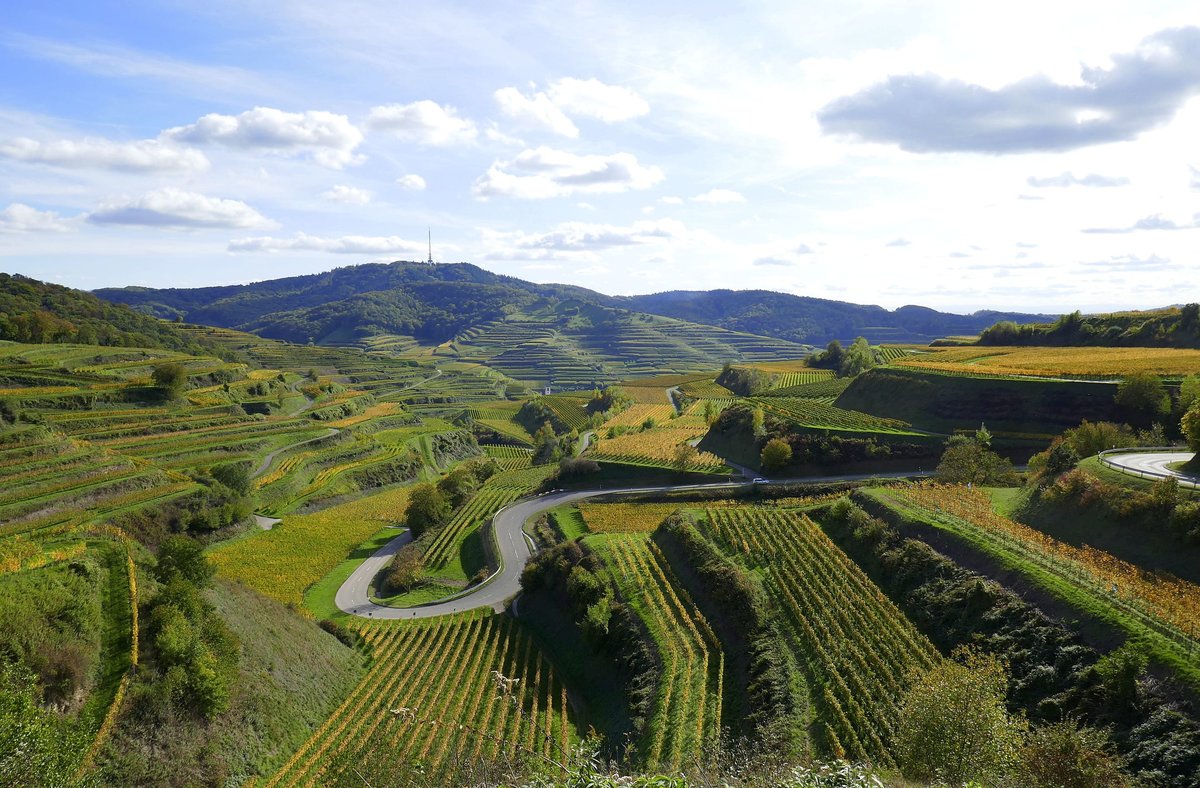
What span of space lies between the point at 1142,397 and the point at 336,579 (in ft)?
265

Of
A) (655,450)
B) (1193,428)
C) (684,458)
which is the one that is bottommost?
(655,450)

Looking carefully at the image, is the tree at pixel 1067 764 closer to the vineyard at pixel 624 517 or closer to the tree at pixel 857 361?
the vineyard at pixel 624 517

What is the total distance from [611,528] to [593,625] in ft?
59.7

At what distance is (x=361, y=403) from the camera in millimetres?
135500

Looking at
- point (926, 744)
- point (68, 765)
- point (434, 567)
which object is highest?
point (926, 744)

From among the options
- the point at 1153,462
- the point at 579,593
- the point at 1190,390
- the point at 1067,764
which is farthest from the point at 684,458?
the point at 1067,764

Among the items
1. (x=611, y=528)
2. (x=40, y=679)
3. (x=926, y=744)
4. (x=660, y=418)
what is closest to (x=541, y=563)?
(x=611, y=528)

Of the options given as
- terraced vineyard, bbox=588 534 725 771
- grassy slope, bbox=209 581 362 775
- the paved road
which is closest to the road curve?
grassy slope, bbox=209 581 362 775

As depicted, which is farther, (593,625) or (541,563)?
(541,563)

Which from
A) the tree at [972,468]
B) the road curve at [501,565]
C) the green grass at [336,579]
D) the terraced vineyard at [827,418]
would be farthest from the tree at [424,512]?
the tree at [972,468]

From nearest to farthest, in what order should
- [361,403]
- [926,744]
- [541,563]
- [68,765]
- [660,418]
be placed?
[926,744], [68,765], [541,563], [660,418], [361,403]

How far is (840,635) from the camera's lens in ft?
105

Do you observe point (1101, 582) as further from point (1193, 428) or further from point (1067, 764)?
point (1067, 764)

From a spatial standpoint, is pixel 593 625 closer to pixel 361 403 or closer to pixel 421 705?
pixel 421 705
